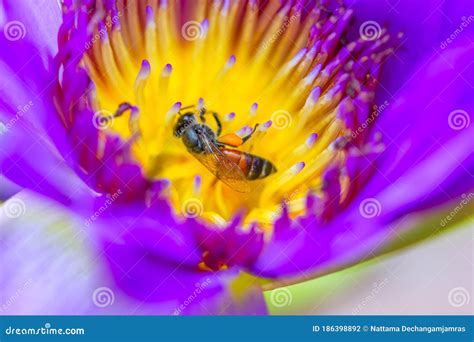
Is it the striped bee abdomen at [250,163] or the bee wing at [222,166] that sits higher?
the striped bee abdomen at [250,163]

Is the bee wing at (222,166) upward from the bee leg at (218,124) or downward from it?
downward

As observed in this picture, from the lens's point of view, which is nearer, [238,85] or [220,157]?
[220,157]

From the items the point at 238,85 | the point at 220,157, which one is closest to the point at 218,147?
the point at 220,157

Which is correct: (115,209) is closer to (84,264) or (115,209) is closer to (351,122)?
(84,264)

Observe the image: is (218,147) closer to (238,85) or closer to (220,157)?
(220,157)

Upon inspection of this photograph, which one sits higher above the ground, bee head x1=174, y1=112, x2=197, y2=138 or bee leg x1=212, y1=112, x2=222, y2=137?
bee leg x1=212, y1=112, x2=222, y2=137
